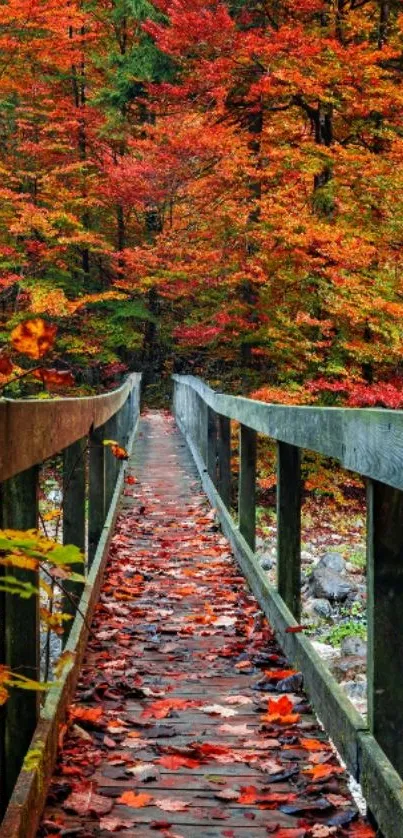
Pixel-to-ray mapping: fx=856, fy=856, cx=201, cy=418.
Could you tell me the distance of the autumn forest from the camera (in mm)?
15461

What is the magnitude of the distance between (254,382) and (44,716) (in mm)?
16776

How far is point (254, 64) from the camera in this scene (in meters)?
17.4

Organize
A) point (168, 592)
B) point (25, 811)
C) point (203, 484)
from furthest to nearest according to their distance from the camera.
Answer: point (203, 484) → point (168, 592) → point (25, 811)

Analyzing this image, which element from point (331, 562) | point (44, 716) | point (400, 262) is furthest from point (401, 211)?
point (44, 716)

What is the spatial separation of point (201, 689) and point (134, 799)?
118 cm

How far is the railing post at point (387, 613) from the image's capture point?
249cm

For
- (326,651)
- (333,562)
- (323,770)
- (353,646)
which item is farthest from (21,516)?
(333,562)

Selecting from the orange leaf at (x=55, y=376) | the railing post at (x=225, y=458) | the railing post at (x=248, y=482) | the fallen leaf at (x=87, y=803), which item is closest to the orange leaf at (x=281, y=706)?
the fallen leaf at (x=87, y=803)

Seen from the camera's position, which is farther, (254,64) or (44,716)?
(254,64)

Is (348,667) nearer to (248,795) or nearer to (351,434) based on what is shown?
(248,795)

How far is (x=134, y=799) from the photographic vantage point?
281cm

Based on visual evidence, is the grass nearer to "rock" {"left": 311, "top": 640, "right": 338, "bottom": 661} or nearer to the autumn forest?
"rock" {"left": 311, "top": 640, "right": 338, "bottom": 661}

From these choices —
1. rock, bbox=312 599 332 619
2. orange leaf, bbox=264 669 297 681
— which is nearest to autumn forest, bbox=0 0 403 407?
rock, bbox=312 599 332 619

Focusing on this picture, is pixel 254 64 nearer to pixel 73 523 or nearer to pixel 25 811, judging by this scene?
pixel 73 523
